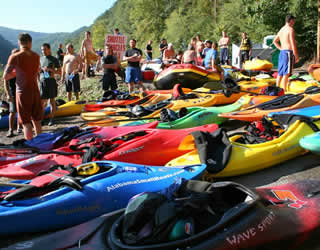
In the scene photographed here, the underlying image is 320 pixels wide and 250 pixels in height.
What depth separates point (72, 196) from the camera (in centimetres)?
235

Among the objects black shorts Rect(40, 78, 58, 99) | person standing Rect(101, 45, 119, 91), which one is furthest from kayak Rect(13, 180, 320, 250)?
person standing Rect(101, 45, 119, 91)

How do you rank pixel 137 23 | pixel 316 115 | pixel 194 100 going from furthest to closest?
pixel 137 23 → pixel 194 100 → pixel 316 115

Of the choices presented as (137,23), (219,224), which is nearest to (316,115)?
(219,224)

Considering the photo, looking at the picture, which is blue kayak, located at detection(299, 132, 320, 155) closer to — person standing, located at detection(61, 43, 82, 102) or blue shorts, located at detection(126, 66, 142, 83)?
blue shorts, located at detection(126, 66, 142, 83)

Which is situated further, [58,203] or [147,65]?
[147,65]

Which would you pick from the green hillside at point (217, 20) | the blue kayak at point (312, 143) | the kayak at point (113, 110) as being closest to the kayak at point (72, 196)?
the blue kayak at point (312, 143)

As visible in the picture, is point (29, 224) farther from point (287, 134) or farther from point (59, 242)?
point (287, 134)

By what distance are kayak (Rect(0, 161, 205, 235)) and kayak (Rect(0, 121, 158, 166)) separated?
1122 millimetres

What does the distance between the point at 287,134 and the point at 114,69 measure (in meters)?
5.65

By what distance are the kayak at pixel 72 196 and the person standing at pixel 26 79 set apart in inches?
90.0

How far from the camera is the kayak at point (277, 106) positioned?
4645mm

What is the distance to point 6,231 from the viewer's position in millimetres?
2234

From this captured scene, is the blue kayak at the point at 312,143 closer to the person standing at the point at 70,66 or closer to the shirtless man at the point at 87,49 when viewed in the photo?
the person standing at the point at 70,66

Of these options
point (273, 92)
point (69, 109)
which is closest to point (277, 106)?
point (273, 92)
